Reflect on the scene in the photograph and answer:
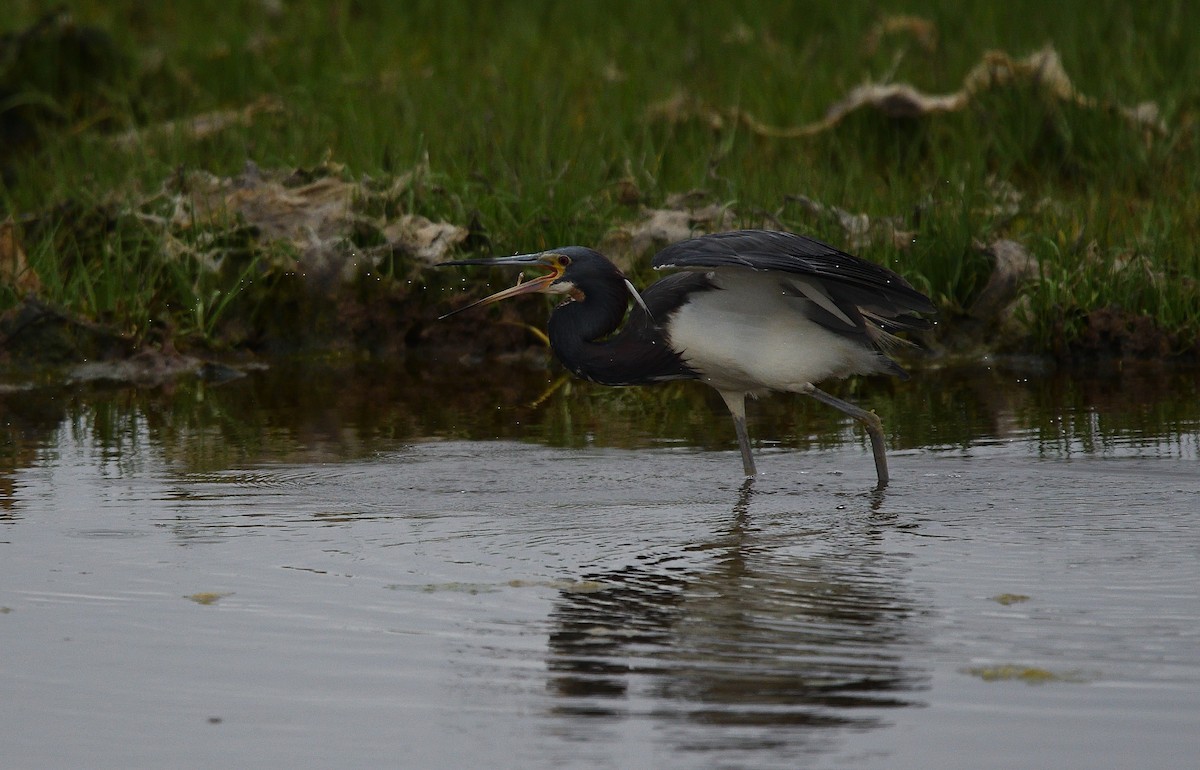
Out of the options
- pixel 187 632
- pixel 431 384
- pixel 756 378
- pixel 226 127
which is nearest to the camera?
pixel 187 632

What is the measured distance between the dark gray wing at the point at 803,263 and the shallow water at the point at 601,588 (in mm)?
657

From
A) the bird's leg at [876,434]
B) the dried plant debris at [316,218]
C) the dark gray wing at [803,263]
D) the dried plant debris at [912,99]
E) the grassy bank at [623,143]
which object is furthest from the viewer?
the dried plant debris at [912,99]

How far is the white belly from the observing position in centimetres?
693

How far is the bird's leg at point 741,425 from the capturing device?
6.93 metres

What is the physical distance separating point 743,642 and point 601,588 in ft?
2.23

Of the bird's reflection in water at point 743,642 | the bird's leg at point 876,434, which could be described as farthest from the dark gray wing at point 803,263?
the bird's reflection in water at point 743,642

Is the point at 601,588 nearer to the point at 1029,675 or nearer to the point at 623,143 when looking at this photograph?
the point at 1029,675

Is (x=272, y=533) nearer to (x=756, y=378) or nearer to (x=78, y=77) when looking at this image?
(x=756, y=378)

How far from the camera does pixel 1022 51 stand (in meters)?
13.1

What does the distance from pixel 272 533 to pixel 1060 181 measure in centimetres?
676

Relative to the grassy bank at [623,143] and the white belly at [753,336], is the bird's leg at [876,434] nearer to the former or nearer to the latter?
the white belly at [753,336]

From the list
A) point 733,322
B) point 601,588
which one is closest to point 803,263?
point 733,322

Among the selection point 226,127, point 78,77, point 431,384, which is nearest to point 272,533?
point 431,384

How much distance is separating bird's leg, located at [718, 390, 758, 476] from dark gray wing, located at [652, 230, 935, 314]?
623 millimetres
